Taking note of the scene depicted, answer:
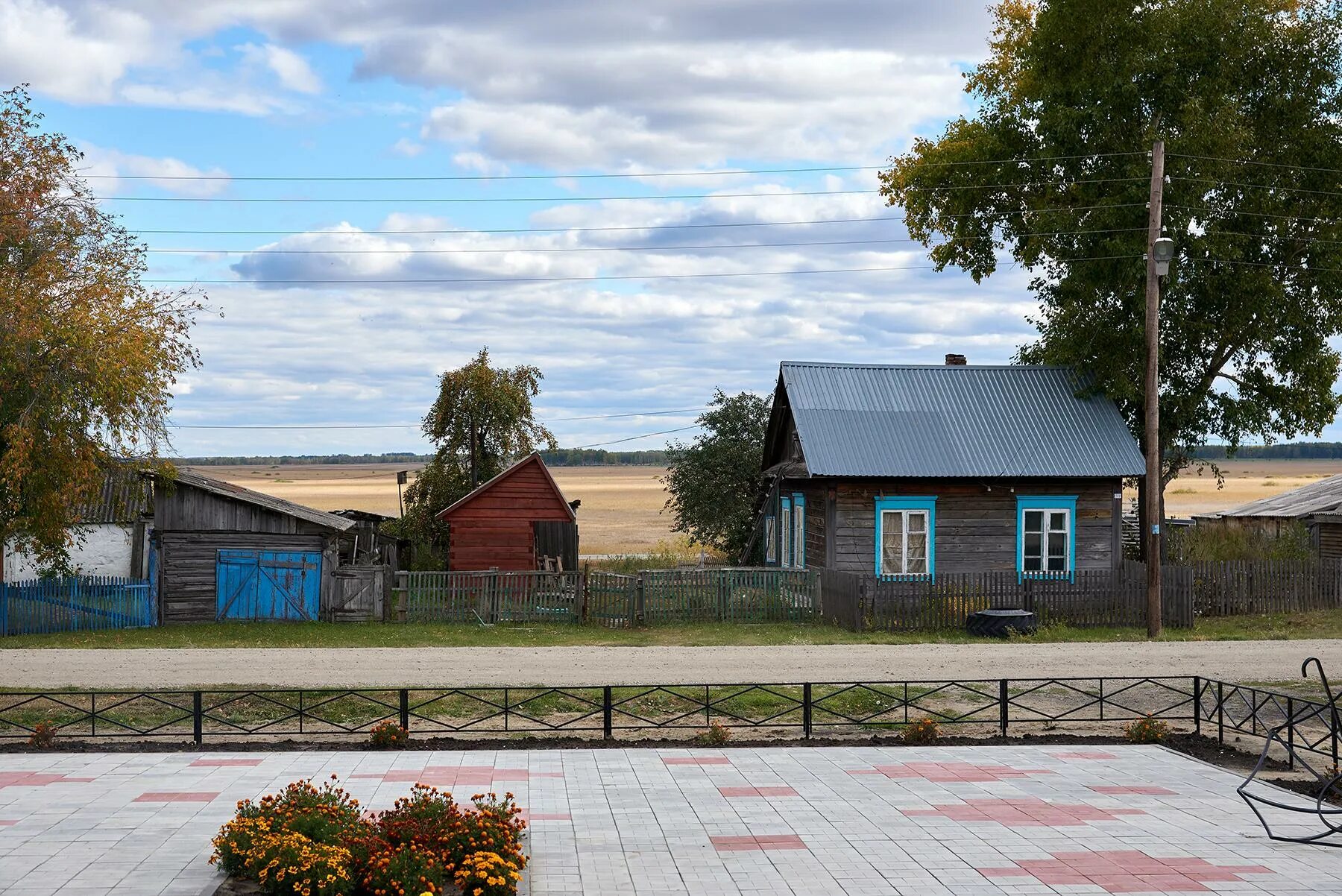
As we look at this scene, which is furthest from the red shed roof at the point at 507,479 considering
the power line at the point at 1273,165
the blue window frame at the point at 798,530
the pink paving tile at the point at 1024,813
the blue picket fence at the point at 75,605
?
the pink paving tile at the point at 1024,813

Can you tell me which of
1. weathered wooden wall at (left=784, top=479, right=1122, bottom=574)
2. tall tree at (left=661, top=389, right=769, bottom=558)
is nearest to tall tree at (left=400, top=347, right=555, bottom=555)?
tall tree at (left=661, top=389, right=769, bottom=558)

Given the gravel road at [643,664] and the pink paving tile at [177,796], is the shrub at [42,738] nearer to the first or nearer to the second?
the pink paving tile at [177,796]

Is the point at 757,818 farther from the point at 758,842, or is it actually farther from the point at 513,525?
the point at 513,525

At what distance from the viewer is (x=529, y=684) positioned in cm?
2094

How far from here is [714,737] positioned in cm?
1723

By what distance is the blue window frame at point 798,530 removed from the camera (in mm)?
36259

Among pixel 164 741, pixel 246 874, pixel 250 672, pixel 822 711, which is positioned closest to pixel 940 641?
pixel 822 711

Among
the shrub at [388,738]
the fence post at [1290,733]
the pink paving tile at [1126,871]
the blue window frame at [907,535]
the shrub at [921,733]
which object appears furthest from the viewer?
the blue window frame at [907,535]

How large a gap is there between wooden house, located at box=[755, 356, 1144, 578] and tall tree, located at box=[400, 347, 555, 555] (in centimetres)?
1424

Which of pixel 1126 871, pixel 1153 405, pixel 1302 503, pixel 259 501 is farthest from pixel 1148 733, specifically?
pixel 1302 503

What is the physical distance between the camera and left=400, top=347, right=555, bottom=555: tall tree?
46562 millimetres

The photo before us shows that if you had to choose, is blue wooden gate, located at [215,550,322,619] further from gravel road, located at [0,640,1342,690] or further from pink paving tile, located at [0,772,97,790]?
pink paving tile, located at [0,772,97,790]

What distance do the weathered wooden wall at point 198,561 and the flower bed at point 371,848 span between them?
21.6 m

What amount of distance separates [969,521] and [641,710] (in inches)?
643
